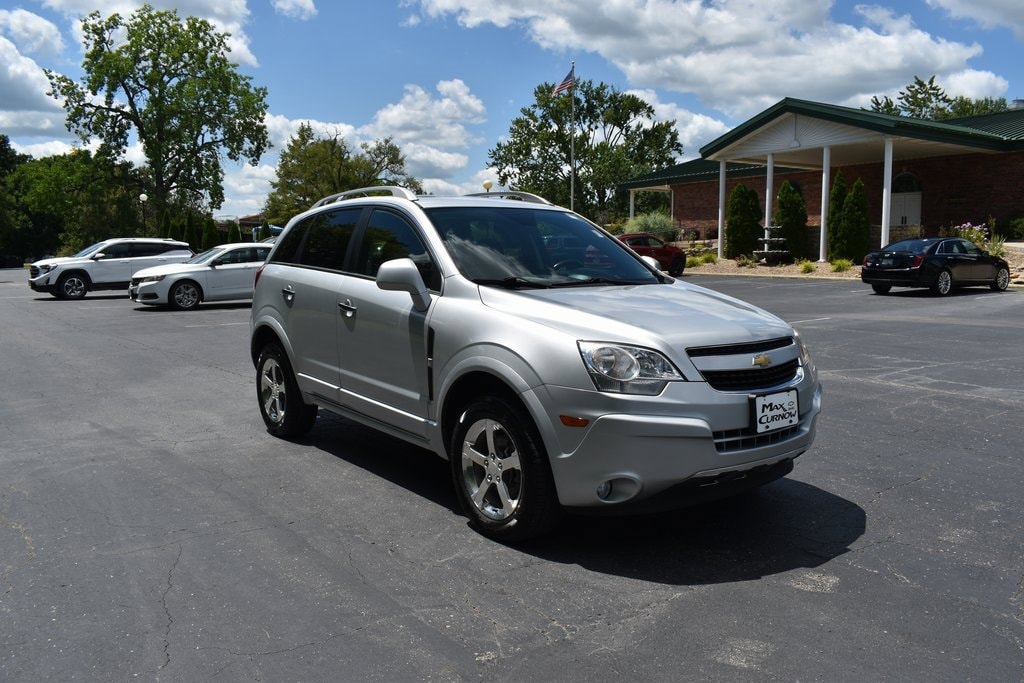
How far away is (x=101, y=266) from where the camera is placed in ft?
80.2

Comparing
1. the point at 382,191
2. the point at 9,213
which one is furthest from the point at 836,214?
the point at 9,213

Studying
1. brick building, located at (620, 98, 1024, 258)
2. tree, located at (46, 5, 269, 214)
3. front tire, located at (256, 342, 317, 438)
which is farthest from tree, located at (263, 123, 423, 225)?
front tire, located at (256, 342, 317, 438)

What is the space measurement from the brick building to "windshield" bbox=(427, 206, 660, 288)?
26455 millimetres

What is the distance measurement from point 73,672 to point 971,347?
1147 centimetres

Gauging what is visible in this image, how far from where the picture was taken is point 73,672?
3.17 m

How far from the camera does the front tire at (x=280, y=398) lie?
6574mm

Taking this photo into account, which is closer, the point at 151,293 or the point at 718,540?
the point at 718,540

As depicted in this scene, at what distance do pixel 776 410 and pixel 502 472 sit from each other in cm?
139

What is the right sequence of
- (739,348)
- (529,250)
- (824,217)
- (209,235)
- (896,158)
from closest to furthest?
(739,348), (529,250), (824,217), (896,158), (209,235)

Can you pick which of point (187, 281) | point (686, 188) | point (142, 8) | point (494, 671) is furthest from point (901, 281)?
point (142, 8)

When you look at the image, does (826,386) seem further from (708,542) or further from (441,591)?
(441,591)

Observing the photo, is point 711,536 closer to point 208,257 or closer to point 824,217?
point 208,257

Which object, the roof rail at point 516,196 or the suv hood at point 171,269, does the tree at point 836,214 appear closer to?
the suv hood at point 171,269

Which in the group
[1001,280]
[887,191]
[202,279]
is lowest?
[1001,280]
